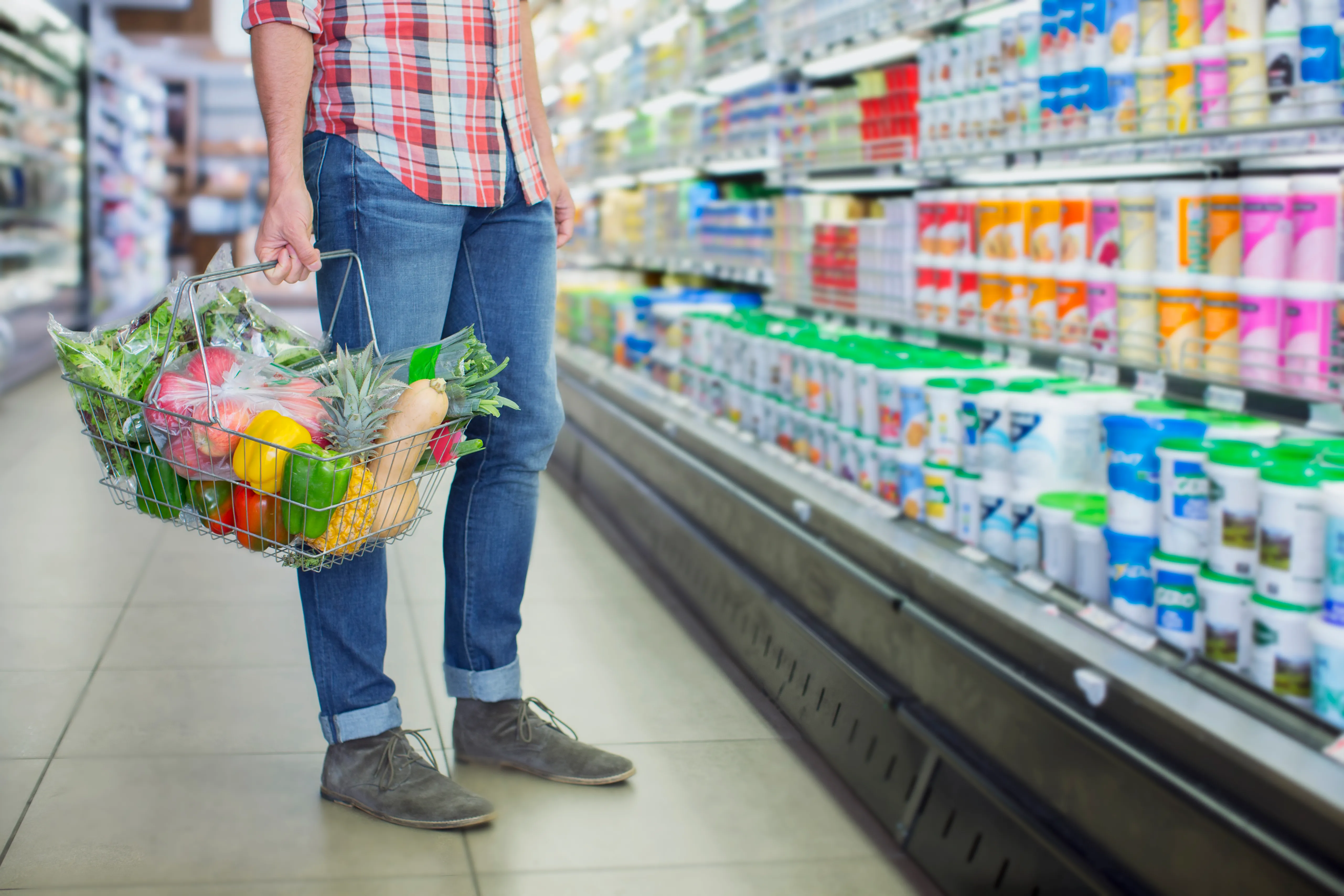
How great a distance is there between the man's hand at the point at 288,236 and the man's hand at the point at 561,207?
0.49 m

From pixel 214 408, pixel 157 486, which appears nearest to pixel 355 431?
pixel 214 408

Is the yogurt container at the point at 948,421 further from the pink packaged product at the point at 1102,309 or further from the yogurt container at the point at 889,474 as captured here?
the pink packaged product at the point at 1102,309

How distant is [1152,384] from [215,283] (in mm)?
1468

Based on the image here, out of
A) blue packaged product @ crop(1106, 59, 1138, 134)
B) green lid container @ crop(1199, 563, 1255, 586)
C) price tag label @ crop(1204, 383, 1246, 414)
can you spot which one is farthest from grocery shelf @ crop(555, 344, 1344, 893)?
blue packaged product @ crop(1106, 59, 1138, 134)

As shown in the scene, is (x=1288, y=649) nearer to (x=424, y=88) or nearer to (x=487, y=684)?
(x=487, y=684)

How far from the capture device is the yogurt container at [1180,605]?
1582 mm

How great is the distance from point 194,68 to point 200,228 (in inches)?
83.5

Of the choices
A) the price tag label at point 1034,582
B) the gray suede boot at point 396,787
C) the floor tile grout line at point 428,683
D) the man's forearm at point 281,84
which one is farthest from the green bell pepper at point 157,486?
the price tag label at point 1034,582

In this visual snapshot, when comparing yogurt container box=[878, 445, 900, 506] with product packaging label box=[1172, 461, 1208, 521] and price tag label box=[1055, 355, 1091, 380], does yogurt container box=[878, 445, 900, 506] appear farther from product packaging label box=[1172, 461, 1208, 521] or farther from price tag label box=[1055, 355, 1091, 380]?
product packaging label box=[1172, 461, 1208, 521]

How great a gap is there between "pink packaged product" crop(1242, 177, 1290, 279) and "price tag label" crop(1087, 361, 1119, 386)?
0.36m

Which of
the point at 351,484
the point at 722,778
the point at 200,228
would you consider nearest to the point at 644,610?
the point at 722,778

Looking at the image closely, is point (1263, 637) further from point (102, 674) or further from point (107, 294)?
point (107, 294)

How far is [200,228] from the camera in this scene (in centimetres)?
1658

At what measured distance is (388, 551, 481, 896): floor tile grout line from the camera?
171 cm
